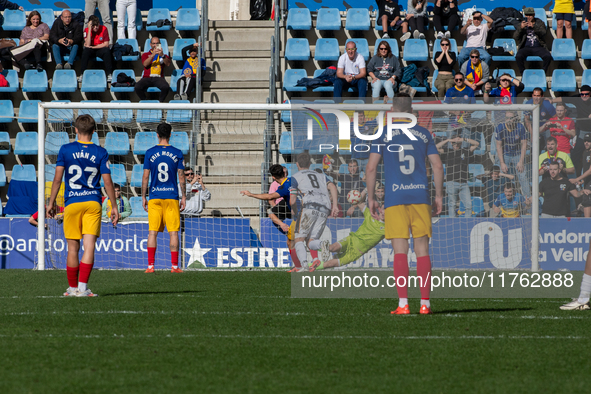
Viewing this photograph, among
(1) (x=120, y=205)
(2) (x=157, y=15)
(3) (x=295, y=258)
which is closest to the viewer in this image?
(3) (x=295, y=258)

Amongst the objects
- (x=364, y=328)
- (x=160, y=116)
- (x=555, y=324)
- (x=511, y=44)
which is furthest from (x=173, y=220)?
(x=511, y=44)

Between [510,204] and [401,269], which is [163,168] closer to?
[401,269]

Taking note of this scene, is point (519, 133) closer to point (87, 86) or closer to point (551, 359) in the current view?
point (551, 359)

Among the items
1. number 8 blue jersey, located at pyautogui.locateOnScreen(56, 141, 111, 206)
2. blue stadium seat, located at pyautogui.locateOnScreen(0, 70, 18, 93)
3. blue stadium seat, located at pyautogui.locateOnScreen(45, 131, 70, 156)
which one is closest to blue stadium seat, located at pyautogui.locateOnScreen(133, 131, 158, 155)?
blue stadium seat, located at pyautogui.locateOnScreen(45, 131, 70, 156)

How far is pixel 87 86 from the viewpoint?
52.1 feet

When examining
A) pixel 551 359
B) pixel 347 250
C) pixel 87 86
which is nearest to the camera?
pixel 551 359

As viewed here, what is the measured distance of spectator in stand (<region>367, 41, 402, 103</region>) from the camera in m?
14.8

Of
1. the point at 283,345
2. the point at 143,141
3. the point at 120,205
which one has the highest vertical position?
the point at 143,141

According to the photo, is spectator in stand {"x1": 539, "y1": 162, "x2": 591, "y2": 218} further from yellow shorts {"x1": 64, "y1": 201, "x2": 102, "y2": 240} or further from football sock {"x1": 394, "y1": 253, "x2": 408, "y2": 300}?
yellow shorts {"x1": 64, "y1": 201, "x2": 102, "y2": 240}

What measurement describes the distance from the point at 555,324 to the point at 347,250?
5451 mm

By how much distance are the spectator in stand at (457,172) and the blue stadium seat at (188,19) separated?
7.73 meters

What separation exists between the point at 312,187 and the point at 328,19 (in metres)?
7.44

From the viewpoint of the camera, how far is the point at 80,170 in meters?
7.27

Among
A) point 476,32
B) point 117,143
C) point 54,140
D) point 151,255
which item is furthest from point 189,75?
point 476,32
